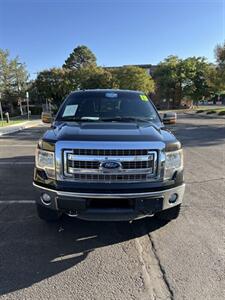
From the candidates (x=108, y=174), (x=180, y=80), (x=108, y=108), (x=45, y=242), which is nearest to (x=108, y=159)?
(x=108, y=174)

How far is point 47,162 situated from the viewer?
398cm

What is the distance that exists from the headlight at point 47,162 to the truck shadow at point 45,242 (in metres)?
0.86

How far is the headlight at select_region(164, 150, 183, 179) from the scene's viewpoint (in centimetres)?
397

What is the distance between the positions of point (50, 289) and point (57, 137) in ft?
5.46

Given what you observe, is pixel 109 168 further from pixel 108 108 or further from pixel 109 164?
pixel 108 108

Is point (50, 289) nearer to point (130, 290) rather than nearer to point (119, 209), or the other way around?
point (130, 290)

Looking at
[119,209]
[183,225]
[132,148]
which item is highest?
[132,148]

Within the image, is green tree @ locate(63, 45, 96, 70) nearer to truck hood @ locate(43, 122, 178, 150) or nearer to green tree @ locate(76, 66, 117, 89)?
green tree @ locate(76, 66, 117, 89)

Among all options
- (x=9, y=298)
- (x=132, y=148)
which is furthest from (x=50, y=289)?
(x=132, y=148)

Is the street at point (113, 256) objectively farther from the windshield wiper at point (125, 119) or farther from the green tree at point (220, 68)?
the green tree at point (220, 68)

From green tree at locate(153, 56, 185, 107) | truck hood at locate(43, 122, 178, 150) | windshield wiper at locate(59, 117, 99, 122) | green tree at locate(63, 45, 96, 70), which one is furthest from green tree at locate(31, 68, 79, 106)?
truck hood at locate(43, 122, 178, 150)

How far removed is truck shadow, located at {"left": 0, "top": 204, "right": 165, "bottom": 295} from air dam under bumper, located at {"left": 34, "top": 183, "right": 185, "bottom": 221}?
0.47 metres

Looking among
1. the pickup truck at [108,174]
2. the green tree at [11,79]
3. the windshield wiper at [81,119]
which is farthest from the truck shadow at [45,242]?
the green tree at [11,79]

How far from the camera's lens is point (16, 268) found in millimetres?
3525
